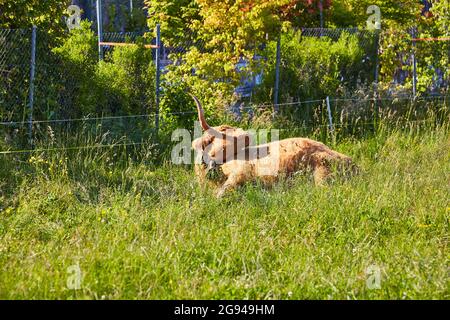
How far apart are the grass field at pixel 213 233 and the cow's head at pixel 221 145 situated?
1.19 feet

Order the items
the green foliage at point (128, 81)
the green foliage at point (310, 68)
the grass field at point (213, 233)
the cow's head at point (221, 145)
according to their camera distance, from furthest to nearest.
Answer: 1. the green foliage at point (310, 68)
2. the green foliage at point (128, 81)
3. the cow's head at point (221, 145)
4. the grass field at point (213, 233)

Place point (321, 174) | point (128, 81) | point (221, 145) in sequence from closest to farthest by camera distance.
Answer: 1. point (321, 174)
2. point (221, 145)
3. point (128, 81)

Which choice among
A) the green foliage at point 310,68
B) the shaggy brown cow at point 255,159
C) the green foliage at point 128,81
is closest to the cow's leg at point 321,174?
the shaggy brown cow at point 255,159

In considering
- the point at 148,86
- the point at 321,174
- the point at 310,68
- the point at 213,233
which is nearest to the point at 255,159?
the point at 321,174

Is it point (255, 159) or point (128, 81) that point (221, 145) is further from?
point (128, 81)

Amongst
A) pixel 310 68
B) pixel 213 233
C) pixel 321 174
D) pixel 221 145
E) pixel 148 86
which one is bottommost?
pixel 213 233

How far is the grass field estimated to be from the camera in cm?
548

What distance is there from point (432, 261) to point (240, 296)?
1.68m

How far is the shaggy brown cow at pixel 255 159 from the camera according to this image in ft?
27.2

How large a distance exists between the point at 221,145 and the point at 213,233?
1964 mm

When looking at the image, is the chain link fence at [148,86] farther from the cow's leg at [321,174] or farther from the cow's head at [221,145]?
the cow's leg at [321,174]

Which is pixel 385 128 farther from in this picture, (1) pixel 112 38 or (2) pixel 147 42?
(1) pixel 112 38

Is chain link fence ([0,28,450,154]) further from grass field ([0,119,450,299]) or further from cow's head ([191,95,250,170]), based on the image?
cow's head ([191,95,250,170])

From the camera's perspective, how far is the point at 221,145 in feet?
27.9
